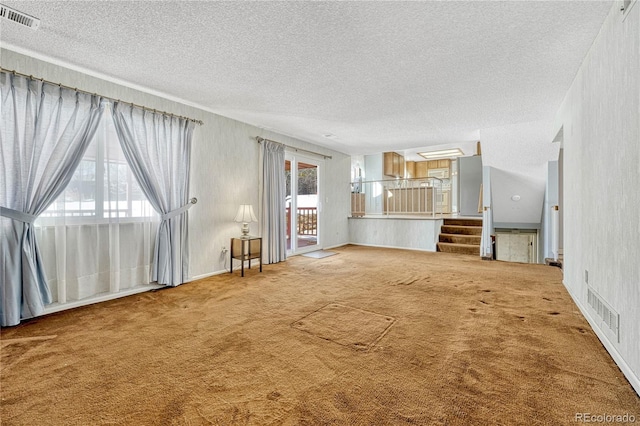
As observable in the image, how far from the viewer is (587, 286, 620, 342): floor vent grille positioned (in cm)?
199

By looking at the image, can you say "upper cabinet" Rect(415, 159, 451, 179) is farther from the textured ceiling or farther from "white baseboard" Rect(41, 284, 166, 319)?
"white baseboard" Rect(41, 284, 166, 319)

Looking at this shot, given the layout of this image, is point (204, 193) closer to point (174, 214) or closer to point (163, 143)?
point (174, 214)

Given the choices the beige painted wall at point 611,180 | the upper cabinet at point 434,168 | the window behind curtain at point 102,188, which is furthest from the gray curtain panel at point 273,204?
the upper cabinet at point 434,168

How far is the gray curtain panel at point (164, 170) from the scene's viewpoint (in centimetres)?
344

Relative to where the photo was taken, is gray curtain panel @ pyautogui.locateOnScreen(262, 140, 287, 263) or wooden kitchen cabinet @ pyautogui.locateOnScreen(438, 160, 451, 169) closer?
gray curtain panel @ pyautogui.locateOnScreen(262, 140, 287, 263)

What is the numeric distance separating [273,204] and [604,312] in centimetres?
441

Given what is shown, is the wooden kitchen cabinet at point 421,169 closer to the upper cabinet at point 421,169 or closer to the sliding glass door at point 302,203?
the upper cabinet at point 421,169

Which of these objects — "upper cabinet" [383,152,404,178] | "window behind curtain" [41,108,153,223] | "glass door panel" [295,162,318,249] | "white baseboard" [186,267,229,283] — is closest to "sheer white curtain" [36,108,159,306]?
"window behind curtain" [41,108,153,223]

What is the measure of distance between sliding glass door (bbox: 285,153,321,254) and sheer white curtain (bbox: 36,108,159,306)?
2.83 m

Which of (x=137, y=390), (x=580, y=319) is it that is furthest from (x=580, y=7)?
(x=137, y=390)

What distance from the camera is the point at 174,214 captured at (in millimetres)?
3805

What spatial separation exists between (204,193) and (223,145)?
0.85 metres

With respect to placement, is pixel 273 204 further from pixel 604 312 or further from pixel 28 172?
pixel 604 312

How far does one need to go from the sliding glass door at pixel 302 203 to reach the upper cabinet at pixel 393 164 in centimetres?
385
